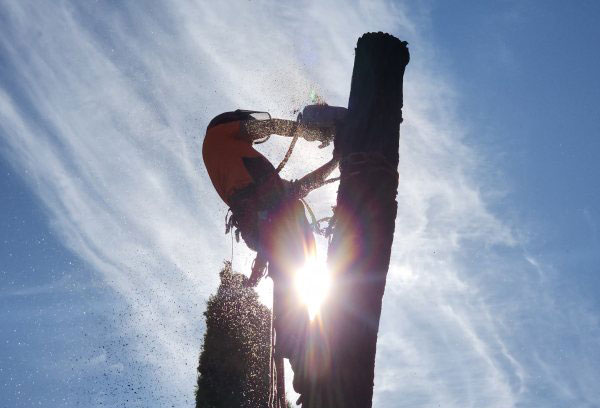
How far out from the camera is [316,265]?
14.2ft

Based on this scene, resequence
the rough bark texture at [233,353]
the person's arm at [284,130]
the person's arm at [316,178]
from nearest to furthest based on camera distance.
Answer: the person's arm at [316,178], the person's arm at [284,130], the rough bark texture at [233,353]

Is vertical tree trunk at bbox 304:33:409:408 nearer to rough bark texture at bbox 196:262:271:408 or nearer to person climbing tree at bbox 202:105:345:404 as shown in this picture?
person climbing tree at bbox 202:105:345:404

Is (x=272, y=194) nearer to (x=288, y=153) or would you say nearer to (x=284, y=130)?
(x=288, y=153)

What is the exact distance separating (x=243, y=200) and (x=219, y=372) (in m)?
7.71

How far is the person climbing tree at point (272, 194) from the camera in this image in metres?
4.21

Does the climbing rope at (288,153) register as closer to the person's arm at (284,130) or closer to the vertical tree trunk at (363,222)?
the person's arm at (284,130)

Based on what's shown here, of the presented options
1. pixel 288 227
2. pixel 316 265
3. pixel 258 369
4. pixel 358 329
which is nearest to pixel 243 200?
pixel 288 227

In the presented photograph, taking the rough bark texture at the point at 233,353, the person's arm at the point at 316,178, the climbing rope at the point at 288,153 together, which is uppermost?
the rough bark texture at the point at 233,353

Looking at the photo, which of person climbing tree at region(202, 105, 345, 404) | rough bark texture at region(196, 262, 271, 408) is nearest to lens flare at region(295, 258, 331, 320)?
person climbing tree at region(202, 105, 345, 404)

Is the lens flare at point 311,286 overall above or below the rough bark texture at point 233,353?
below

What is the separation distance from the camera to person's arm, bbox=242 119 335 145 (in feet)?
14.4

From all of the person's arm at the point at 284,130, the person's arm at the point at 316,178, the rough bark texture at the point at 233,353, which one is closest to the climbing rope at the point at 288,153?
the person's arm at the point at 284,130

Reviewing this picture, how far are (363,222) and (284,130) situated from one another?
233 centimetres

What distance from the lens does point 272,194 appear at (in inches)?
189
